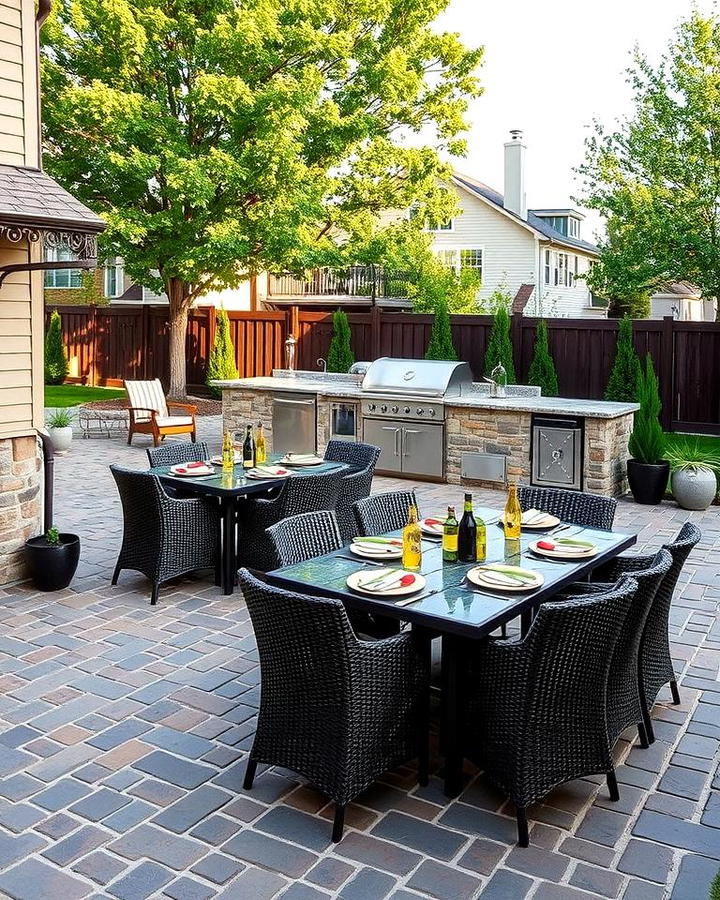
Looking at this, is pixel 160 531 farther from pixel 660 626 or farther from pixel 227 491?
pixel 660 626

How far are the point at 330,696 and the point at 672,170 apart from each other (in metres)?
14.4

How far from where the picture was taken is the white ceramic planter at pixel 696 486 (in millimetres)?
8727

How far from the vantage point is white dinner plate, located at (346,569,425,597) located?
3568 millimetres

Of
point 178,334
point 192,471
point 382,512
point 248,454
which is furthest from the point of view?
point 178,334

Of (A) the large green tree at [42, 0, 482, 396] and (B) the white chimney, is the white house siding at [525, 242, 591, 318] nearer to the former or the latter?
(B) the white chimney

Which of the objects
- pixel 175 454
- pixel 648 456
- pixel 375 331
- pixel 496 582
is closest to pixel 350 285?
pixel 375 331

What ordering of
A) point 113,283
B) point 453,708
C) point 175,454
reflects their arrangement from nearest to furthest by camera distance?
point 453,708
point 175,454
point 113,283

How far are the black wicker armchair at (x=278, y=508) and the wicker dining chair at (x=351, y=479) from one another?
0.42 ft

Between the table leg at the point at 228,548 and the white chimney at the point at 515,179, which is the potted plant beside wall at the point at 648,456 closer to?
the table leg at the point at 228,548

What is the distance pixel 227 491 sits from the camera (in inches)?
231

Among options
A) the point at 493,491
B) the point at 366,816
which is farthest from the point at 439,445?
the point at 366,816

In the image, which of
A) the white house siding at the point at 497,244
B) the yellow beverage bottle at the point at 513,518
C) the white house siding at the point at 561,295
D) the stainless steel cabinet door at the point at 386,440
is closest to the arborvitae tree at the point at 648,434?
the stainless steel cabinet door at the point at 386,440

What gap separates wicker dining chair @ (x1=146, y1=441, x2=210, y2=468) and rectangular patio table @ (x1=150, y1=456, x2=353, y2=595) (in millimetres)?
496

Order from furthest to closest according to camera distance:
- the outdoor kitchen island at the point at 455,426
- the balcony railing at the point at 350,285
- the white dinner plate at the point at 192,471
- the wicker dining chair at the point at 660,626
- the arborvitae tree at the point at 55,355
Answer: the balcony railing at the point at 350,285
the arborvitae tree at the point at 55,355
the outdoor kitchen island at the point at 455,426
the white dinner plate at the point at 192,471
the wicker dining chair at the point at 660,626
